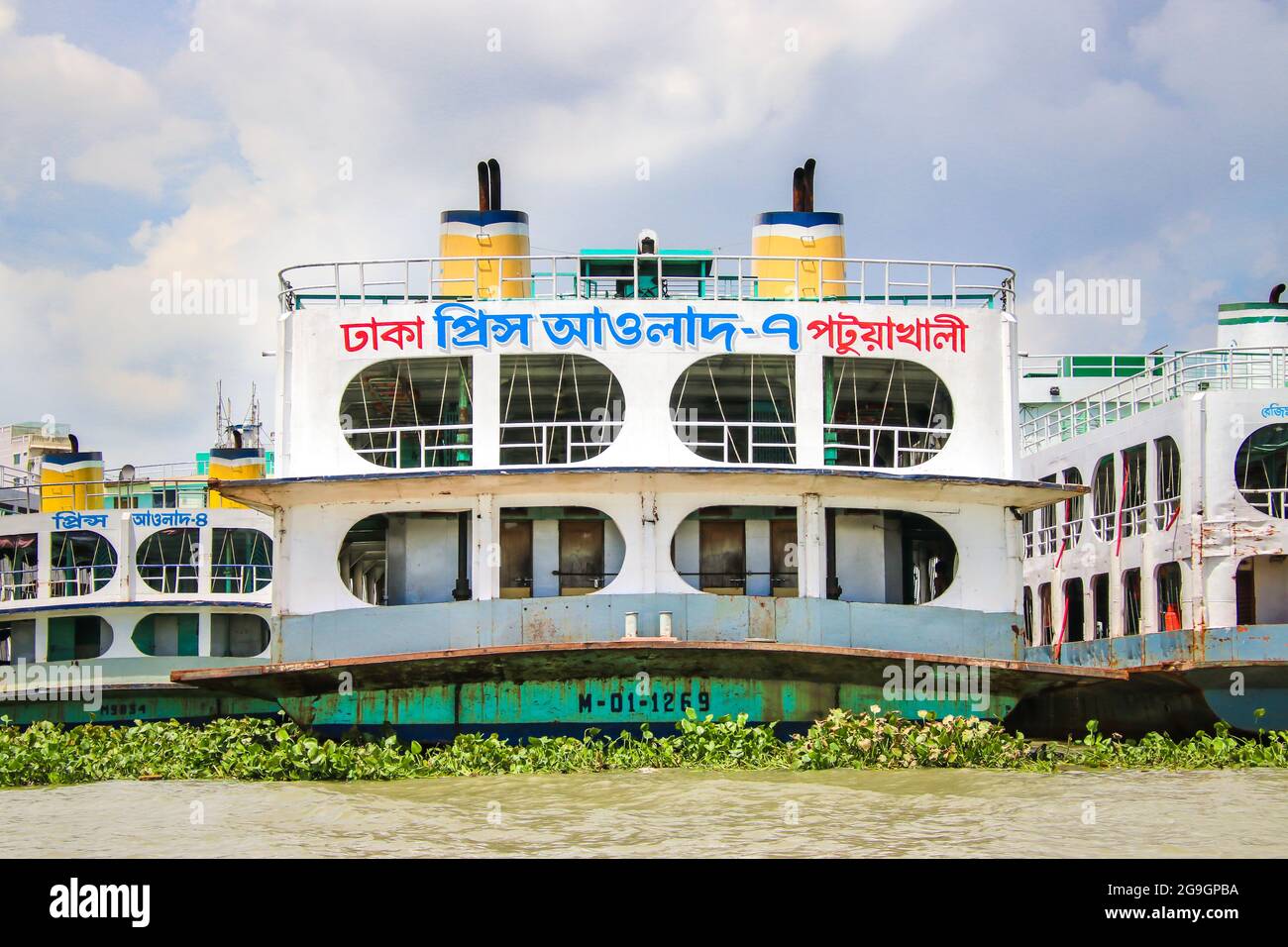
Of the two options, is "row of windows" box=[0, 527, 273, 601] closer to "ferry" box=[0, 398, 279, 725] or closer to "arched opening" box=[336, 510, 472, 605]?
"ferry" box=[0, 398, 279, 725]

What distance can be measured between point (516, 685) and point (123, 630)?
51.0 feet

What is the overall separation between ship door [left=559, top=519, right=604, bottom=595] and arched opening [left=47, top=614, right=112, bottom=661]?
14.5 meters

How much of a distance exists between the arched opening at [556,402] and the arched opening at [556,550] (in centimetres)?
76

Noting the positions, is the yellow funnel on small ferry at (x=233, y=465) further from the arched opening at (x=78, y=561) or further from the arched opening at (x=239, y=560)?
the arched opening at (x=78, y=561)

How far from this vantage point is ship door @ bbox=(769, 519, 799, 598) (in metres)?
18.7

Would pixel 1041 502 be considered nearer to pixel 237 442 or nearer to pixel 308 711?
pixel 308 711

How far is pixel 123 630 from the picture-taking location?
2906cm

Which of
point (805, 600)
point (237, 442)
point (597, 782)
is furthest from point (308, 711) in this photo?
point (237, 442)

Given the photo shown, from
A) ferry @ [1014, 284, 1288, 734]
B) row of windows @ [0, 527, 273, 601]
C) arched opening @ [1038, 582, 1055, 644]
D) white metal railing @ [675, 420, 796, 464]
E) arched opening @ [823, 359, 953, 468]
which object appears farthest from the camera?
row of windows @ [0, 527, 273, 601]

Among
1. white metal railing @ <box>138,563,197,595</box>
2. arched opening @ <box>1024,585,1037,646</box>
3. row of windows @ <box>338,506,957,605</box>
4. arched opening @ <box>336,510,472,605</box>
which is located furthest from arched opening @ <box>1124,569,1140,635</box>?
white metal railing @ <box>138,563,197,595</box>

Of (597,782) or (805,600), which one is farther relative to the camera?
(805,600)

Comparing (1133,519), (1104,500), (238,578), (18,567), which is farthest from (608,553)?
(18,567)

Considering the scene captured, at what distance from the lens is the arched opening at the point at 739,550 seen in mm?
18609
